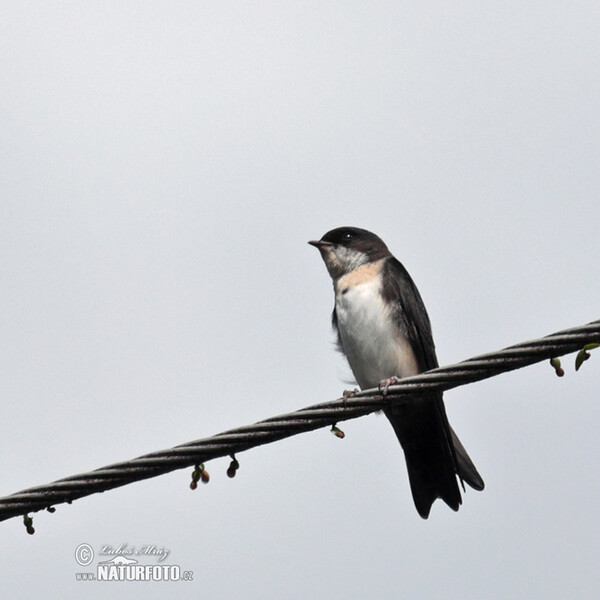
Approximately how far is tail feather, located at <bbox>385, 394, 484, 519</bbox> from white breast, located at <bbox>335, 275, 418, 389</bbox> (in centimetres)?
30

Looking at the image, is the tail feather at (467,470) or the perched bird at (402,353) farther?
the perched bird at (402,353)

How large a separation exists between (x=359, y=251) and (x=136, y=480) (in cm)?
401

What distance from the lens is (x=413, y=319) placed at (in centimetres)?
785

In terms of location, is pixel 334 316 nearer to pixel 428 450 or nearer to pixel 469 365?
pixel 428 450

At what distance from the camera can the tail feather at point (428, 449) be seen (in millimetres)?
7434

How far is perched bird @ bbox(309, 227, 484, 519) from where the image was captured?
299 inches

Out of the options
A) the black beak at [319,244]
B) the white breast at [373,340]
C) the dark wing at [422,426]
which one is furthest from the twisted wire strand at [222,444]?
the black beak at [319,244]

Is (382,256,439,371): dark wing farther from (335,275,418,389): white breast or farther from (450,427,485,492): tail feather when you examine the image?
(450,427,485,492): tail feather

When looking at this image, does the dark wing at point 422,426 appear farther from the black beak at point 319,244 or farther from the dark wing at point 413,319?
the black beak at point 319,244

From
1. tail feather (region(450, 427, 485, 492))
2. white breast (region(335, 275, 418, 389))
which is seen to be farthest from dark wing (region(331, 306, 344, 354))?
tail feather (region(450, 427, 485, 492))

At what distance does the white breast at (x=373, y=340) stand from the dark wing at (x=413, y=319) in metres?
0.05

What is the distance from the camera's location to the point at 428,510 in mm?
7609

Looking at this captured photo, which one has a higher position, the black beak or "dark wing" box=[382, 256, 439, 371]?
the black beak

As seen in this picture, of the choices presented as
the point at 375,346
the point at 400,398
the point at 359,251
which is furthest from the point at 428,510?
the point at 400,398
